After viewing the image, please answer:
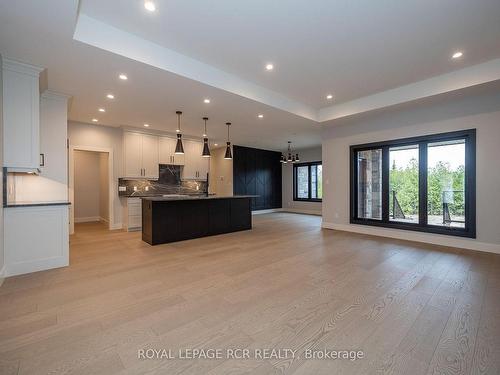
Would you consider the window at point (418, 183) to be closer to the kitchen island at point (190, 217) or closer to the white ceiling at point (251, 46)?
the white ceiling at point (251, 46)

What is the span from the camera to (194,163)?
7844 mm

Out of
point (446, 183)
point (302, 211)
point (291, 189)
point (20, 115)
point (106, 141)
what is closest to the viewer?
point (20, 115)

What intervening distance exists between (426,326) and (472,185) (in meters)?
3.77

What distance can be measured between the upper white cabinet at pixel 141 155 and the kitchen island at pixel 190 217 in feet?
5.86

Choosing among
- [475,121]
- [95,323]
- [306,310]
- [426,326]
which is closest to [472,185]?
[475,121]

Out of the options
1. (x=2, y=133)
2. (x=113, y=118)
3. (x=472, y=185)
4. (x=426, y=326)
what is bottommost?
(x=426, y=326)

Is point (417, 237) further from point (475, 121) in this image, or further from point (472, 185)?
point (475, 121)

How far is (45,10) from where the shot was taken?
2.26m

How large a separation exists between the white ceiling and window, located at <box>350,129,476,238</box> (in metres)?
1.50

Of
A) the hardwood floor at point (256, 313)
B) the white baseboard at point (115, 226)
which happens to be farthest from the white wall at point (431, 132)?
the white baseboard at point (115, 226)

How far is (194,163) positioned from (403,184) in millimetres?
6043

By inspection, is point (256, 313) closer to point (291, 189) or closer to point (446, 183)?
point (446, 183)

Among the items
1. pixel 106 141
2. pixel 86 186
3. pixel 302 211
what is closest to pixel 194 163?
pixel 106 141

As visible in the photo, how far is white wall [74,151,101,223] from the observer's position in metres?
7.70
